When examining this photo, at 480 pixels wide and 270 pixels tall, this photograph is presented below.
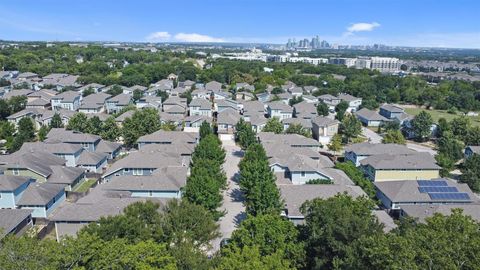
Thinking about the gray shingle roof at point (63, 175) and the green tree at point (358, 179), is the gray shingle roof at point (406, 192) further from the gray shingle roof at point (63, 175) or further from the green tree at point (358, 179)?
the gray shingle roof at point (63, 175)

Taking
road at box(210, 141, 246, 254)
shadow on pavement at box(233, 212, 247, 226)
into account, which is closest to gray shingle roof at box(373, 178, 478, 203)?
shadow on pavement at box(233, 212, 247, 226)

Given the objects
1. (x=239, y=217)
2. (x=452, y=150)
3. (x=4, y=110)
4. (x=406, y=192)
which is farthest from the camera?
(x=4, y=110)

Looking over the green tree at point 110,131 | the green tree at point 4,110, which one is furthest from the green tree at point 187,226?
the green tree at point 4,110

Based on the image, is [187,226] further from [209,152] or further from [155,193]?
[209,152]

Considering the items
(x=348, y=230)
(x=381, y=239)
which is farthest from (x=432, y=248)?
(x=348, y=230)

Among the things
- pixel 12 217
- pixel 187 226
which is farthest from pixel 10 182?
pixel 187 226
